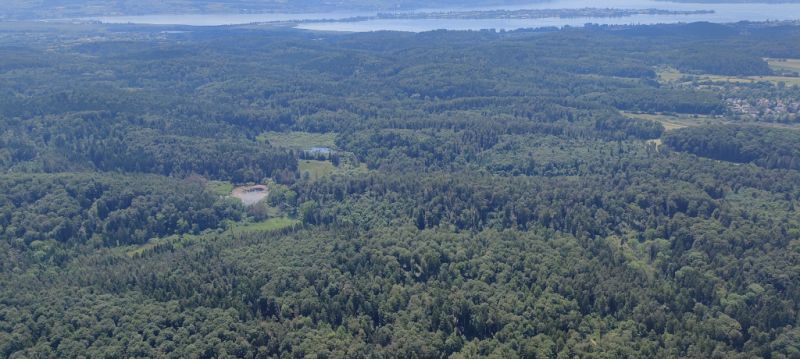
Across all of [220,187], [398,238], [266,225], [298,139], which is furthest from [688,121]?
[220,187]

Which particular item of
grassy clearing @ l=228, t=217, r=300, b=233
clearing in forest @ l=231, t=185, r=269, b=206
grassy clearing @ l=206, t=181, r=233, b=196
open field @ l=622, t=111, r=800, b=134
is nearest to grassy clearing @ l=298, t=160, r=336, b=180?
clearing in forest @ l=231, t=185, r=269, b=206

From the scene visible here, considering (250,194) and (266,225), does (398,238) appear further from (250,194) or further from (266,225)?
(250,194)

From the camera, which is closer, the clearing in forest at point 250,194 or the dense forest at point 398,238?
the dense forest at point 398,238

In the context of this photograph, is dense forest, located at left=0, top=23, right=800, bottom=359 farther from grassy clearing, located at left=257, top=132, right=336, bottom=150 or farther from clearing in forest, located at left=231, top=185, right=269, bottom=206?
clearing in forest, located at left=231, top=185, right=269, bottom=206

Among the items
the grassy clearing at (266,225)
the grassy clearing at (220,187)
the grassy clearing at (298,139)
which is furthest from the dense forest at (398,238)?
the grassy clearing at (298,139)

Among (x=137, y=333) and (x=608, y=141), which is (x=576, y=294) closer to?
(x=137, y=333)

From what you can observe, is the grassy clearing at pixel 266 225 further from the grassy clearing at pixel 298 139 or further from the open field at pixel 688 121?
the open field at pixel 688 121
